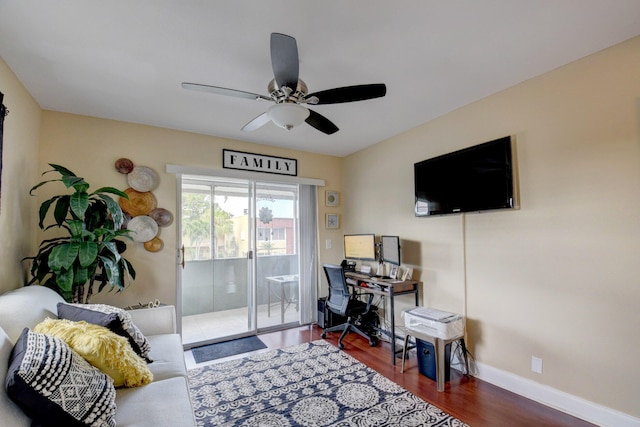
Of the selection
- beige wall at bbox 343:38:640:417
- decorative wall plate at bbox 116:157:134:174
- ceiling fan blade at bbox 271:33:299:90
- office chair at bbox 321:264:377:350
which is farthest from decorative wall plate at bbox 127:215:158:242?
beige wall at bbox 343:38:640:417

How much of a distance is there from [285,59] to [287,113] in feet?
1.26

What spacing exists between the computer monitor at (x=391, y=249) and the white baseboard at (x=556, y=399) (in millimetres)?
1258

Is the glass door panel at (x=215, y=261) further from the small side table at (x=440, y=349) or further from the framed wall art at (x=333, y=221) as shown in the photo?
the small side table at (x=440, y=349)

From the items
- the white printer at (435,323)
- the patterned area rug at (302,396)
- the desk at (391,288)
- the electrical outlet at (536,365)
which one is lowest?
the patterned area rug at (302,396)

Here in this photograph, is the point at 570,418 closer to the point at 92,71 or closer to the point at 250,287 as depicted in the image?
the point at 250,287

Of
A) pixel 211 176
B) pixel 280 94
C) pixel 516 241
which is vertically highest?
pixel 280 94

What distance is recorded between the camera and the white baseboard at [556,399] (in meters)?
1.90

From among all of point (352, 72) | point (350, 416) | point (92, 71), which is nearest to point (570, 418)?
point (350, 416)

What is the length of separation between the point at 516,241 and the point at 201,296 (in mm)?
3482

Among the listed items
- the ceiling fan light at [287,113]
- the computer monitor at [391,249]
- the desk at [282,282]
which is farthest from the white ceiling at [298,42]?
the desk at [282,282]

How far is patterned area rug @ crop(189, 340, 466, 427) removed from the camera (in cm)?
206

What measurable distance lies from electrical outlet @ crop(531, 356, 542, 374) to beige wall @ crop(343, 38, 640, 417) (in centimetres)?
4

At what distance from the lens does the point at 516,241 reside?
2.44m

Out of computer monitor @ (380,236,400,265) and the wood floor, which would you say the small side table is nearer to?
the wood floor
